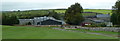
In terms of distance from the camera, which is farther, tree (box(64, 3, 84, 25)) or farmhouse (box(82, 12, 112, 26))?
farmhouse (box(82, 12, 112, 26))

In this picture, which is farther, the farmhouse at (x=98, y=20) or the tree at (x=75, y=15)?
the farmhouse at (x=98, y=20)

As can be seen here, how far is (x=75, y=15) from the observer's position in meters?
89.1

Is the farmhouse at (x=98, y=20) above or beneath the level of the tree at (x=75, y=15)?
beneath

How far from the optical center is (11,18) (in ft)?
275

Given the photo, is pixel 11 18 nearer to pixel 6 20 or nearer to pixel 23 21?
pixel 6 20

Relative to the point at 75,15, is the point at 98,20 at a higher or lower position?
lower

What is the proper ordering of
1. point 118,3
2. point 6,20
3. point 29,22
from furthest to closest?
point 29,22 < point 6,20 < point 118,3

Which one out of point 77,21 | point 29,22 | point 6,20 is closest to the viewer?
point 6,20

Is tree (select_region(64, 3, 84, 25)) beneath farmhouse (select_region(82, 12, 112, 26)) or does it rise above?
above

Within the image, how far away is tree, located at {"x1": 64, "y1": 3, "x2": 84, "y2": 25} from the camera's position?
294 feet

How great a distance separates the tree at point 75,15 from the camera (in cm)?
8956

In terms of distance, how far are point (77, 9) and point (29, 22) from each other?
74.3 feet

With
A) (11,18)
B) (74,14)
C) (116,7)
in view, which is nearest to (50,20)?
(74,14)

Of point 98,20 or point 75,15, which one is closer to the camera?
point 75,15
